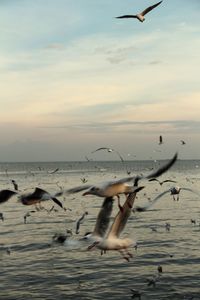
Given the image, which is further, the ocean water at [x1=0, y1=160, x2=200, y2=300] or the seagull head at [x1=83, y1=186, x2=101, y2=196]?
the ocean water at [x1=0, y1=160, x2=200, y2=300]

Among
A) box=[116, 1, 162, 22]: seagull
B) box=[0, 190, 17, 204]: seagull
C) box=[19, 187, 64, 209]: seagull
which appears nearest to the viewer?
box=[0, 190, 17, 204]: seagull

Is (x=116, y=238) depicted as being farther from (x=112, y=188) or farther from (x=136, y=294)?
(x=136, y=294)

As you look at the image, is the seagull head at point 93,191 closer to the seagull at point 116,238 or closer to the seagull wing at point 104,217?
the seagull wing at point 104,217

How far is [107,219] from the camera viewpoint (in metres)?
9.47

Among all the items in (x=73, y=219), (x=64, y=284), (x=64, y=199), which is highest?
→ (x=64, y=199)

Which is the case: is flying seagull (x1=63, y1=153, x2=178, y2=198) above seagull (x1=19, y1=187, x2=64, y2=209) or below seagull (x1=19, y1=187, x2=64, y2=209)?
above

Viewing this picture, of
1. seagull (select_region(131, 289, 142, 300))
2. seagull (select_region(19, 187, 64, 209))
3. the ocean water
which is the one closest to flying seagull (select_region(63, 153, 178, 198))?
seagull (select_region(19, 187, 64, 209))

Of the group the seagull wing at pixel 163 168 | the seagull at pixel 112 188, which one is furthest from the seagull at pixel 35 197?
the seagull wing at pixel 163 168

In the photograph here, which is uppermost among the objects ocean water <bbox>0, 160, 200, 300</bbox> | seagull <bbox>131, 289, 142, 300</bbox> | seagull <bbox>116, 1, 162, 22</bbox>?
seagull <bbox>116, 1, 162, 22</bbox>

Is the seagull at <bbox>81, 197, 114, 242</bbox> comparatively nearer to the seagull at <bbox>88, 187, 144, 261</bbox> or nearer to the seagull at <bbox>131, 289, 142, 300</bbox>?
the seagull at <bbox>88, 187, 144, 261</bbox>

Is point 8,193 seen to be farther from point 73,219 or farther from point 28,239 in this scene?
point 73,219

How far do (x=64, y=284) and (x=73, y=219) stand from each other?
2071 cm

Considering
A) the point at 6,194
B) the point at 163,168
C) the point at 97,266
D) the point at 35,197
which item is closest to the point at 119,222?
the point at 35,197

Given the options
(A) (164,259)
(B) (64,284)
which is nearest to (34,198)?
(B) (64,284)
